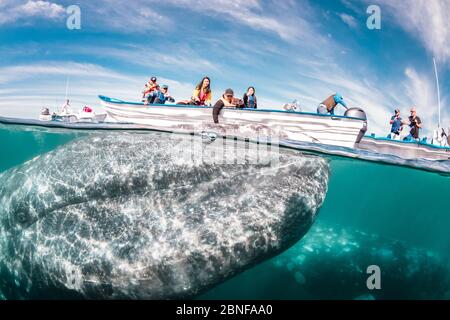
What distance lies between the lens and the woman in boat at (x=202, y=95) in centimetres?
1050

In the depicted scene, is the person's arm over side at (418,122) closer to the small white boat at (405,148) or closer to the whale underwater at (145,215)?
the small white boat at (405,148)

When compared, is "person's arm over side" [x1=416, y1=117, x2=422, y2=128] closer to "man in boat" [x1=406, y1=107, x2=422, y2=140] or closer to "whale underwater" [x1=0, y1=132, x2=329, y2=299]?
"man in boat" [x1=406, y1=107, x2=422, y2=140]

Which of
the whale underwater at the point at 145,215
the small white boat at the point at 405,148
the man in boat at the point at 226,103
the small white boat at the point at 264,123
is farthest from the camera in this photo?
the small white boat at the point at 405,148

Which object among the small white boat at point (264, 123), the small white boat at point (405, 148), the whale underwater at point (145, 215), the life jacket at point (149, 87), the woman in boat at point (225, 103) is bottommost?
the whale underwater at point (145, 215)

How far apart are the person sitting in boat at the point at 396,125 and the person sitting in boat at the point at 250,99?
229 inches

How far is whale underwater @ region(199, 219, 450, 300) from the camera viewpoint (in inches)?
463

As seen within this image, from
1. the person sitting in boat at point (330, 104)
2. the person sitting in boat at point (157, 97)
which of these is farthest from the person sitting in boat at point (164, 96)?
the person sitting in boat at point (330, 104)

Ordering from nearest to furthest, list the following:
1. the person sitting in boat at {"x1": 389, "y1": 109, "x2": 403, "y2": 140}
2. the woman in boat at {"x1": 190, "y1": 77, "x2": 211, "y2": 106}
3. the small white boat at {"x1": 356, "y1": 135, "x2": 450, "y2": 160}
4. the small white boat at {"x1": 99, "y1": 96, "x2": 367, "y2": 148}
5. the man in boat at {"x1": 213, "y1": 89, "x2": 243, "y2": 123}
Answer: the small white boat at {"x1": 99, "y1": 96, "x2": 367, "y2": 148} < the man in boat at {"x1": 213, "y1": 89, "x2": 243, "y2": 123} < the woman in boat at {"x1": 190, "y1": 77, "x2": 211, "y2": 106} < the small white boat at {"x1": 356, "y1": 135, "x2": 450, "y2": 160} < the person sitting in boat at {"x1": 389, "y1": 109, "x2": 403, "y2": 140}

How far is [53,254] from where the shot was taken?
6.35 metres

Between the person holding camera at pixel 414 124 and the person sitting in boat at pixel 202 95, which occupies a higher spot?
the person sitting in boat at pixel 202 95

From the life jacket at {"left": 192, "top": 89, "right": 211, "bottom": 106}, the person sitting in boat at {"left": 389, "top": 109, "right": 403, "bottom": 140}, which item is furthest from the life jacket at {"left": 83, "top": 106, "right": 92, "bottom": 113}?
the person sitting in boat at {"left": 389, "top": 109, "right": 403, "bottom": 140}

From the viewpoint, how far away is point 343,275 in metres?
12.3

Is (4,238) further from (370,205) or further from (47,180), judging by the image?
(370,205)

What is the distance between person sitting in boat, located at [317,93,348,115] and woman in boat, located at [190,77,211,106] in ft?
13.4
